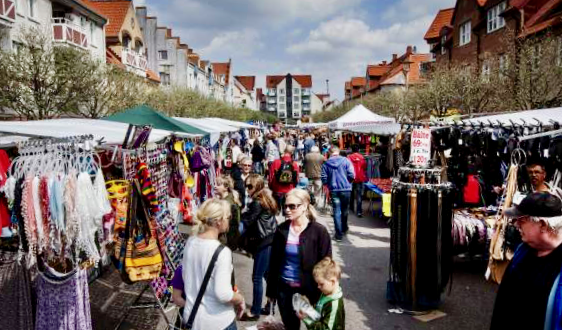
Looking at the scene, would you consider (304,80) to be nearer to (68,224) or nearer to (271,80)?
(271,80)

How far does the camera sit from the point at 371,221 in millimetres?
10258

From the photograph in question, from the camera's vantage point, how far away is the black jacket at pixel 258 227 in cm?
468

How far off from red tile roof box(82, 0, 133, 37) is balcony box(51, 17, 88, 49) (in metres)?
7.54

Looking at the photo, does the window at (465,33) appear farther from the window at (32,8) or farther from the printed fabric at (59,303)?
the printed fabric at (59,303)

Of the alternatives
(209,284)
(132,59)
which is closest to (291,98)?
(132,59)

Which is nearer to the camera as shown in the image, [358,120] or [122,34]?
[358,120]

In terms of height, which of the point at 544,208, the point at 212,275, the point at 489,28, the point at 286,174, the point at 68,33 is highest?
the point at 489,28

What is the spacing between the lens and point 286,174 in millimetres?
8195

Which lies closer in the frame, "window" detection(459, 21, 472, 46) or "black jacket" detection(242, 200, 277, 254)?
"black jacket" detection(242, 200, 277, 254)

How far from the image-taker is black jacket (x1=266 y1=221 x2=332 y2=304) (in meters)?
3.56

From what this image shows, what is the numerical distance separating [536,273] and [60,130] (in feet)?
15.8

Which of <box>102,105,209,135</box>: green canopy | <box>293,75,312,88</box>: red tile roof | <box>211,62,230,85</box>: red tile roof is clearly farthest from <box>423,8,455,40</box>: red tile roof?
<box>293,75,312,88</box>: red tile roof

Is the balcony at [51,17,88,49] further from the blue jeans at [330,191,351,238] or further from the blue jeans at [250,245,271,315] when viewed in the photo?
the blue jeans at [250,245,271,315]

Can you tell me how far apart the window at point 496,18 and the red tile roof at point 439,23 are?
1167 cm
